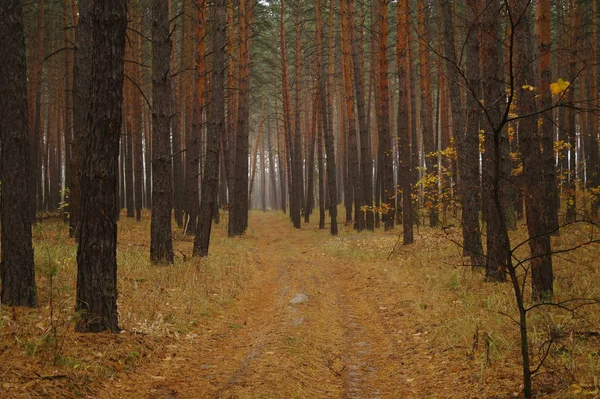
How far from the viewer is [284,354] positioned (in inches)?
228

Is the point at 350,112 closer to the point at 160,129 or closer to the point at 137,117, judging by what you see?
the point at 160,129

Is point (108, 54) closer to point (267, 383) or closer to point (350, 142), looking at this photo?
point (267, 383)

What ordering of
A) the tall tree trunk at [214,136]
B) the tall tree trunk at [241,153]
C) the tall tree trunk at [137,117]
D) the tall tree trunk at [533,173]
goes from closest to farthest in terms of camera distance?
1. the tall tree trunk at [533,173]
2. the tall tree trunk at [214,136]
3. the tall tree trunk at [241,153]
4. the tall tree trunk at [137,117]

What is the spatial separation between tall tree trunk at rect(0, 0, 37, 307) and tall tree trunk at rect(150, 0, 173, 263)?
4.91m

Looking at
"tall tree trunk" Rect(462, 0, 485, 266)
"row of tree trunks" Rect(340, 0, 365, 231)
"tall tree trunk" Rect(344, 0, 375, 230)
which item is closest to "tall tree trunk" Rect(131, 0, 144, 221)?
"row of tree trunks" Rect(340, 0, 365, 231)

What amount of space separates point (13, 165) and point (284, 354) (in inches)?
173

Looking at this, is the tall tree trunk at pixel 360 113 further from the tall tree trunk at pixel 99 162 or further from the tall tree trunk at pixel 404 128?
the tall tree trunk at pixel 99 162

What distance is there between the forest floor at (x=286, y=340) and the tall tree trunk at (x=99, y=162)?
0.45 m

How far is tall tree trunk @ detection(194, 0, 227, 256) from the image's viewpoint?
1309cm

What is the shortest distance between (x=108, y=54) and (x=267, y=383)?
169 inches

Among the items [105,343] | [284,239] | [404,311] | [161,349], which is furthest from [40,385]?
[284,239]

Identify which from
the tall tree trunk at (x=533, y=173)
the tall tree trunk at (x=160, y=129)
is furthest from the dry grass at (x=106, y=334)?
the tall tree trunk at (x=533, y=173)

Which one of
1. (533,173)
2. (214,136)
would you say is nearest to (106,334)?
(533,173)

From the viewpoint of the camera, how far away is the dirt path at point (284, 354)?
15.9ft
